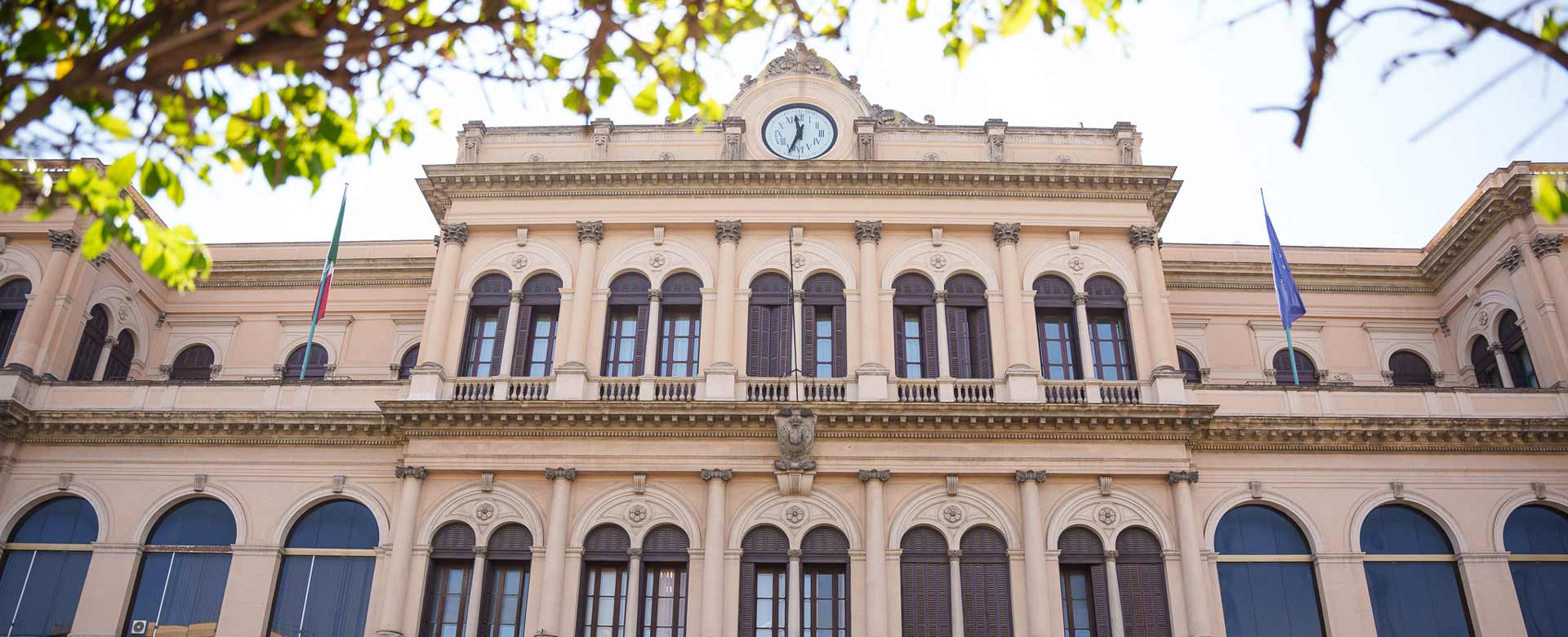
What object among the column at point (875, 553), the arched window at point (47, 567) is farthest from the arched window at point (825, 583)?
the arched window at point (47, 567)

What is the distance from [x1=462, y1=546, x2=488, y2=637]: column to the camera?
63.2ft

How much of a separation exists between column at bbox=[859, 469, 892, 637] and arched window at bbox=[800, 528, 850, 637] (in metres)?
0.46

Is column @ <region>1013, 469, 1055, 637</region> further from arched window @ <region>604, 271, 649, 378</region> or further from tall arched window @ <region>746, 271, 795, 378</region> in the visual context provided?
arched window @ <region>604, 271, 649, 378</region>

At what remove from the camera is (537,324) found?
22609mm

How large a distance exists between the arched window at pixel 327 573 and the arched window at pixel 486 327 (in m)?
3.26

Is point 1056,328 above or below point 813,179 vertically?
below

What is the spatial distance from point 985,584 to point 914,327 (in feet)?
16.8

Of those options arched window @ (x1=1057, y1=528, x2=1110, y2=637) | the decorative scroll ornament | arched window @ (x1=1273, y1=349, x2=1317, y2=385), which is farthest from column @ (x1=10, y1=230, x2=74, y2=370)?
arched window @ (x1=1273, y1=349, x2=1317, y2=385)

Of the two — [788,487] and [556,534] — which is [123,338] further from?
[788,487]

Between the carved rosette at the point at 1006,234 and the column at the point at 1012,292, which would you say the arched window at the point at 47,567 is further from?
the carved rosette at the point at 1006,234

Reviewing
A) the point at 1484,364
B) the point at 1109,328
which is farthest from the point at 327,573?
the point at 1484,364

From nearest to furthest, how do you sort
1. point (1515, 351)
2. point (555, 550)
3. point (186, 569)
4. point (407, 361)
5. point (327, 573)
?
point (555, 550) → point (327, 573) → point (186, 569) → point (1515, 351) → point (407, 361)

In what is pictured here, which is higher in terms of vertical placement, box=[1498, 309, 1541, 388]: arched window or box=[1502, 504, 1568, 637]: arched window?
box=[1498, 309, 1541, 388]: arched window

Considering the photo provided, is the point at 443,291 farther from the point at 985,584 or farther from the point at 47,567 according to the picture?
the point at 985,584
